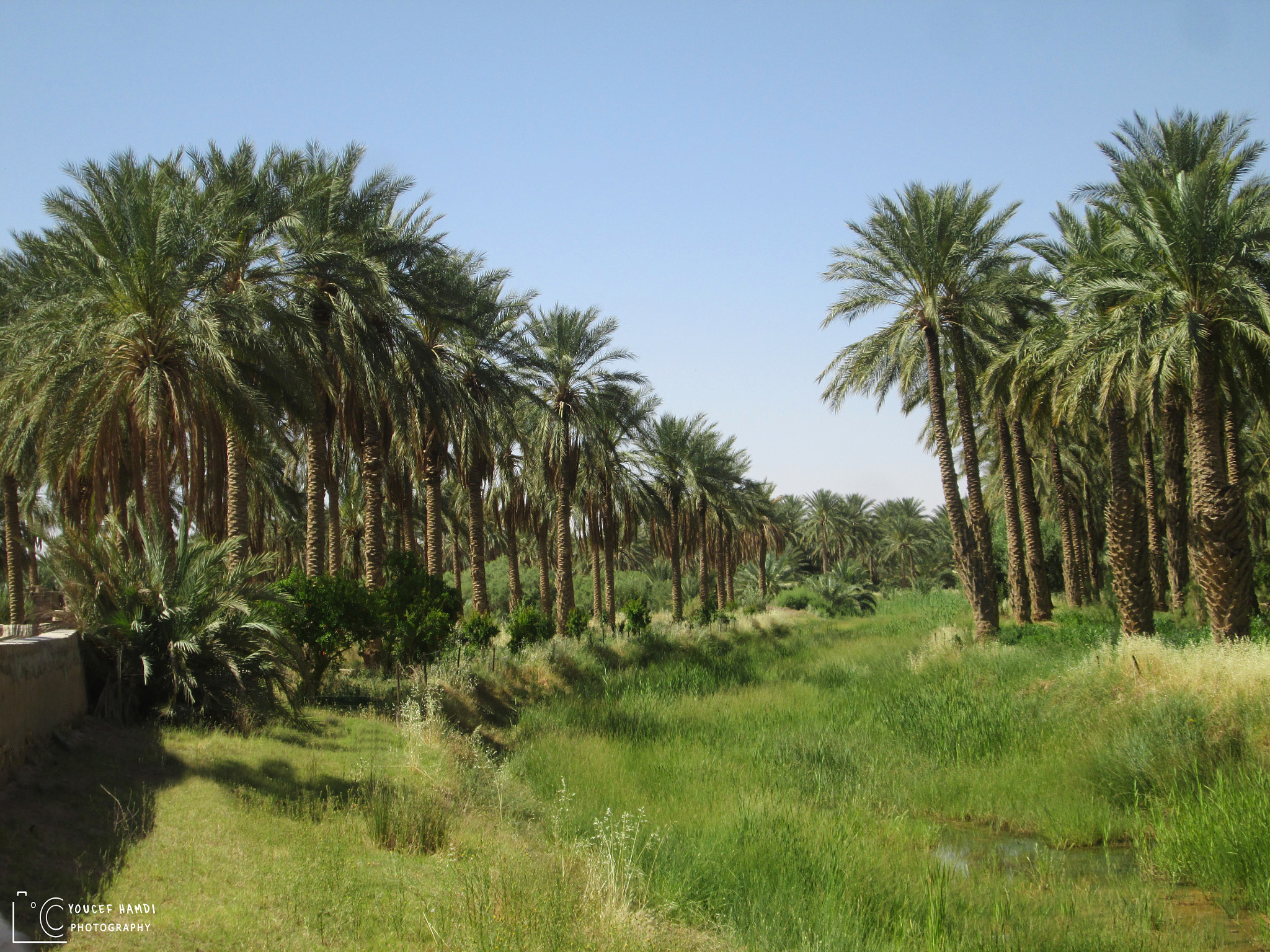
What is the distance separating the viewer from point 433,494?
76.2 feet

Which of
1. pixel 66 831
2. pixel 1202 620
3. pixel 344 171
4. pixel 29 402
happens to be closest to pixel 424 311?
pixel 344 171

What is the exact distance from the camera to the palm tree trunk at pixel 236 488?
17484 millimetres

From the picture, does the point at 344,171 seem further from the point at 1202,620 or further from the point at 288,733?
the point at 1202,620

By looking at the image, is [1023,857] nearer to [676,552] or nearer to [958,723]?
[958,723]

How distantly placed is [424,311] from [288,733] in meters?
10.8

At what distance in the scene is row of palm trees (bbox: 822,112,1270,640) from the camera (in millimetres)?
17031

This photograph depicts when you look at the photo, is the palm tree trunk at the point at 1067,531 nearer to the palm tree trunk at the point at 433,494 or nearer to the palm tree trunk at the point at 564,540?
the palm tree trunk at the point at 564,540

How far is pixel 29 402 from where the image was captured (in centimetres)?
1741

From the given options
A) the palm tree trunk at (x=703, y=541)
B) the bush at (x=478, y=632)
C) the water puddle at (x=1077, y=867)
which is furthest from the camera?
the palm tree trunk at (x=703, y=541)

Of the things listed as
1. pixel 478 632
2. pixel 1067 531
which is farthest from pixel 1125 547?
pixel 478 632

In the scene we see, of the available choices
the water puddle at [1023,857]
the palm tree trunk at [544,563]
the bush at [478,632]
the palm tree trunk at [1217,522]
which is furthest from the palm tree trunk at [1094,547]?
the water puddle at [1023,857]

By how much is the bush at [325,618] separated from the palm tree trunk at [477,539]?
862 cm

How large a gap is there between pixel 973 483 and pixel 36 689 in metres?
23.0

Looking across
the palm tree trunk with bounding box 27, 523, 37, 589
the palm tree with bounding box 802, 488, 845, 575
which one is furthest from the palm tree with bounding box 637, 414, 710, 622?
the palm tree with bounding box 802, 488, 845, 575
